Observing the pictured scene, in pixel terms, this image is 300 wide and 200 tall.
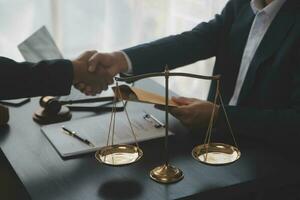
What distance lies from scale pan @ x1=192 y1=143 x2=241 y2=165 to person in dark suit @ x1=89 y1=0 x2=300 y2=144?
137mm

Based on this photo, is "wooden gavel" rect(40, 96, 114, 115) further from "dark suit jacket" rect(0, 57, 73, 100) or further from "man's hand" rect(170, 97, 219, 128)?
"man's hand" rect(170, 97, 219, 128)

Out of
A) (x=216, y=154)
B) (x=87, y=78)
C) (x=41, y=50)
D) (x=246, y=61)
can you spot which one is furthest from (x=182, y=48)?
(x=216, y=154)

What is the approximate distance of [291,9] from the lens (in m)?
1.38

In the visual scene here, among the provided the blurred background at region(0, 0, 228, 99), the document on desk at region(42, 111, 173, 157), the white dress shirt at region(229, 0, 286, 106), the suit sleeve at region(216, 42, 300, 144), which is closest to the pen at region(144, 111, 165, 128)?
the document on desk at region(42, 111, 173, 157)

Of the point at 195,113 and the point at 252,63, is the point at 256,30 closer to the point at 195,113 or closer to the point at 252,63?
the point at 252,63

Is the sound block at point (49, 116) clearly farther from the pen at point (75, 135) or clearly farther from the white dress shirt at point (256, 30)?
the white dress shirt at point (256, 30)

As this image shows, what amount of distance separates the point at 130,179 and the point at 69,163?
17 cm

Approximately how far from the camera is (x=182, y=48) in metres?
1.64

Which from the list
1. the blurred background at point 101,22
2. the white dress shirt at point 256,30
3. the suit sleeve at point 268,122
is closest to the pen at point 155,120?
the suit sleeve at point 268,122

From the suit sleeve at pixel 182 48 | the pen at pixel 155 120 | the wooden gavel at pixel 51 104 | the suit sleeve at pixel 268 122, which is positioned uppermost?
the suit sleeve at pixel 182 48

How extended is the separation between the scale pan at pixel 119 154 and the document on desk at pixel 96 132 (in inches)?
3.4

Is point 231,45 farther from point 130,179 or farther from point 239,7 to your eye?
point 130,179

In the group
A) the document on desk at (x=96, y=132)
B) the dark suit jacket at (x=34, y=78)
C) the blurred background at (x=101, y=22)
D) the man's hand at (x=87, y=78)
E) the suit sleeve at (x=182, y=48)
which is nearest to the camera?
the document on desk at (x=96, y=132)

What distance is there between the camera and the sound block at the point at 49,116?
→ 1377 mm
